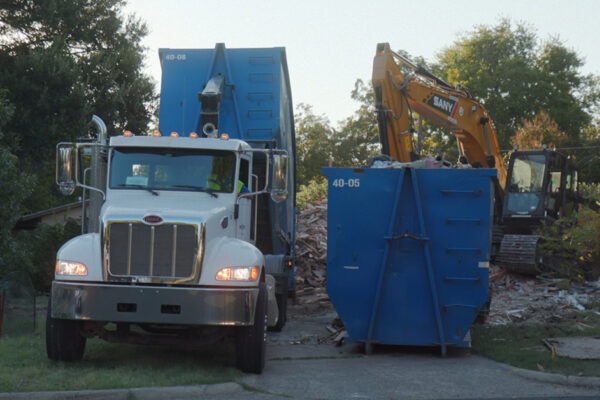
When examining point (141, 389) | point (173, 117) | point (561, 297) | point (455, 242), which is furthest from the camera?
point (561, 297)

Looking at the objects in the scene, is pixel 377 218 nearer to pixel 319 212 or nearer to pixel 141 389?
pixel 141 389

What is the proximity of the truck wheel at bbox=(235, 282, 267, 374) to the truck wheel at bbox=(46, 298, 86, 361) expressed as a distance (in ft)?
6.32

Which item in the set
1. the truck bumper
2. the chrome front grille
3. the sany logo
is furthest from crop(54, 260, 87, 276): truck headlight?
the sany logo

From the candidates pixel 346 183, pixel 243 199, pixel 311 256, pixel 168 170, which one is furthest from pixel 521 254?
pixel 168 170

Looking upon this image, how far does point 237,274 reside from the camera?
8.53 metres

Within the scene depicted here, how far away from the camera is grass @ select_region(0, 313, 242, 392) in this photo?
7535 millimetres

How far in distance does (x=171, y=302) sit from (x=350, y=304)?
3148mm

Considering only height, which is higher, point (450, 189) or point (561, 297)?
point (450, 189)

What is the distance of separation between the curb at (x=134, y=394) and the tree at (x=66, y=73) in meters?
15.1

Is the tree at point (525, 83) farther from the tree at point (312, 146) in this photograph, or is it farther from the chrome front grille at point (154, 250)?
the chrome front grille at point (154, 250)

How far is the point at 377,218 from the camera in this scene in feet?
34.7

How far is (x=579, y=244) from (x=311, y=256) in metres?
8.08

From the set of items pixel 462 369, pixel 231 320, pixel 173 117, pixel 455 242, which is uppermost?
pixel 173 117

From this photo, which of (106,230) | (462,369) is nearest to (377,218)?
(462,369)
